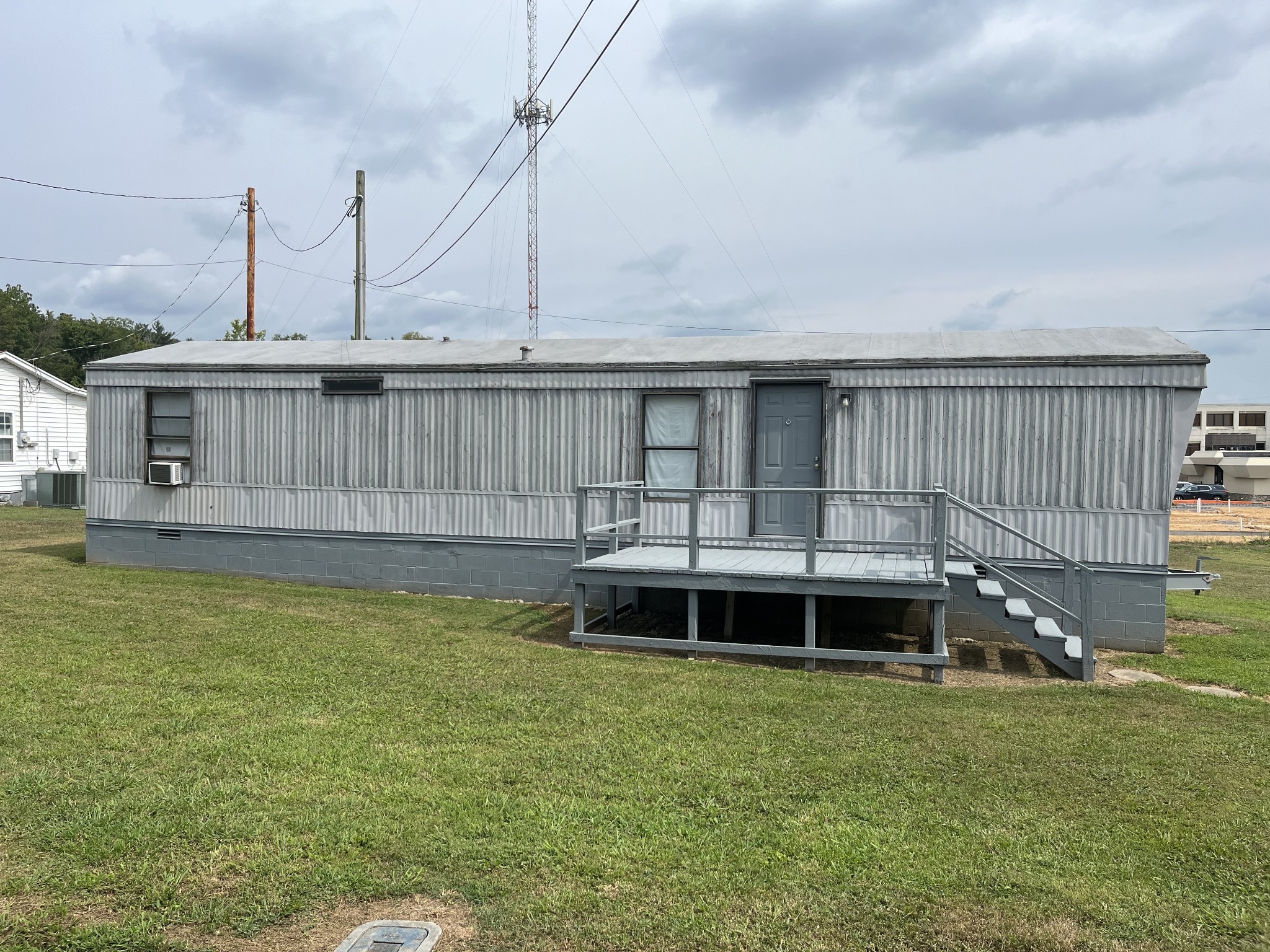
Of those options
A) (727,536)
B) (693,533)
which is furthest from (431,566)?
(693,533)

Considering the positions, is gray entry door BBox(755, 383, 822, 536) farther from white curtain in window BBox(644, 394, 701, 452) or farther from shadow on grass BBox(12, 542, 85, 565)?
shadow on grass BBox(12, 542, 85, 565)

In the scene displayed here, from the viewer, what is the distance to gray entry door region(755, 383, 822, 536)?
33.8ft

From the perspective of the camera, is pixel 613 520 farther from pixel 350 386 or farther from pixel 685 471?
pixel 350 386

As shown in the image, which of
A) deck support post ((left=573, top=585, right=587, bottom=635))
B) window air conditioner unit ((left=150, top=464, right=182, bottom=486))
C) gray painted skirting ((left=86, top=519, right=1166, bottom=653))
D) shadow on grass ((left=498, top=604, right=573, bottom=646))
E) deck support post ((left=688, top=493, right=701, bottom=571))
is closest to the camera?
deck support post ((left=688, top=493, right=701, bottom=571))

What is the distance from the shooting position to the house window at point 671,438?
10695 millimetres

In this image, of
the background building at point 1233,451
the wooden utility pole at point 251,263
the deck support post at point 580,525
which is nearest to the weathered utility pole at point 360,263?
the wooden utility pole at point 251,263

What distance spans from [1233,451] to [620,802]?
6797 centimetres

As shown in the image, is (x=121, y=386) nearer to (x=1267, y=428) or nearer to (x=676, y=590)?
(x=676, y=590)

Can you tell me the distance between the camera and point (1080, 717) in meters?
6.63

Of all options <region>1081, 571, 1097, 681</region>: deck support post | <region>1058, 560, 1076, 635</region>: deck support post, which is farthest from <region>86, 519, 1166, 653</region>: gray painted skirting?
<region>1081, 571, 1097, 681</region>: deck support post

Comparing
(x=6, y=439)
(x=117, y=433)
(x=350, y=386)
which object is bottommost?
(x=117, y=433)

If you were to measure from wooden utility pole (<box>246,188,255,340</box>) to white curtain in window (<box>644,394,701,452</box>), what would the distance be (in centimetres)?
1105

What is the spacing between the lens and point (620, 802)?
4.71 metres

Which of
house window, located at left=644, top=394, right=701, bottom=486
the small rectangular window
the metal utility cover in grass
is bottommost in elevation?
the metal utility cover in grass
